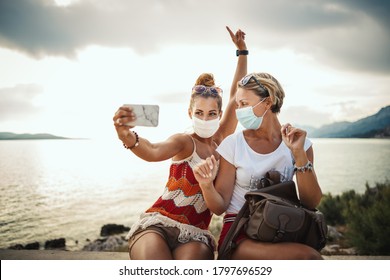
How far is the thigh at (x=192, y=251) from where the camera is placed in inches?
101

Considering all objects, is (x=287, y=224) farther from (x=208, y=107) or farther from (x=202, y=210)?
(x=208, y=107)

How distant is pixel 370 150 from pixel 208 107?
7547 millimetres

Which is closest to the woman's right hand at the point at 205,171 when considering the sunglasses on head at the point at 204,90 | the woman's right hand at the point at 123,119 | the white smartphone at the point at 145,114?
the white smartphone at the point at 145,114

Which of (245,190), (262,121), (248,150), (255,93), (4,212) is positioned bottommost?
(4,212)

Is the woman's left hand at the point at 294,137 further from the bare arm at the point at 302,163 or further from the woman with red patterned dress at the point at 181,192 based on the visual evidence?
the woman with red patterned dress at the point at 181,192

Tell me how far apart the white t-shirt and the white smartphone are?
23.6 inches

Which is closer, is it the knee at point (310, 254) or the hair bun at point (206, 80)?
the knee at point (310, 254)

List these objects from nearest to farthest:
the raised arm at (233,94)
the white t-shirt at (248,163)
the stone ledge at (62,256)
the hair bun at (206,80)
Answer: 1. the white t-shirt at (248,163)
2. the hair bun at (206,80)
3. the raised arm at (233,94)
4. the stone ledge at (62,256)

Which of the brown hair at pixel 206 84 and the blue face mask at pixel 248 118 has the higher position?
the brown hair at pixel 206 84

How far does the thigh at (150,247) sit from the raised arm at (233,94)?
1001 mm
